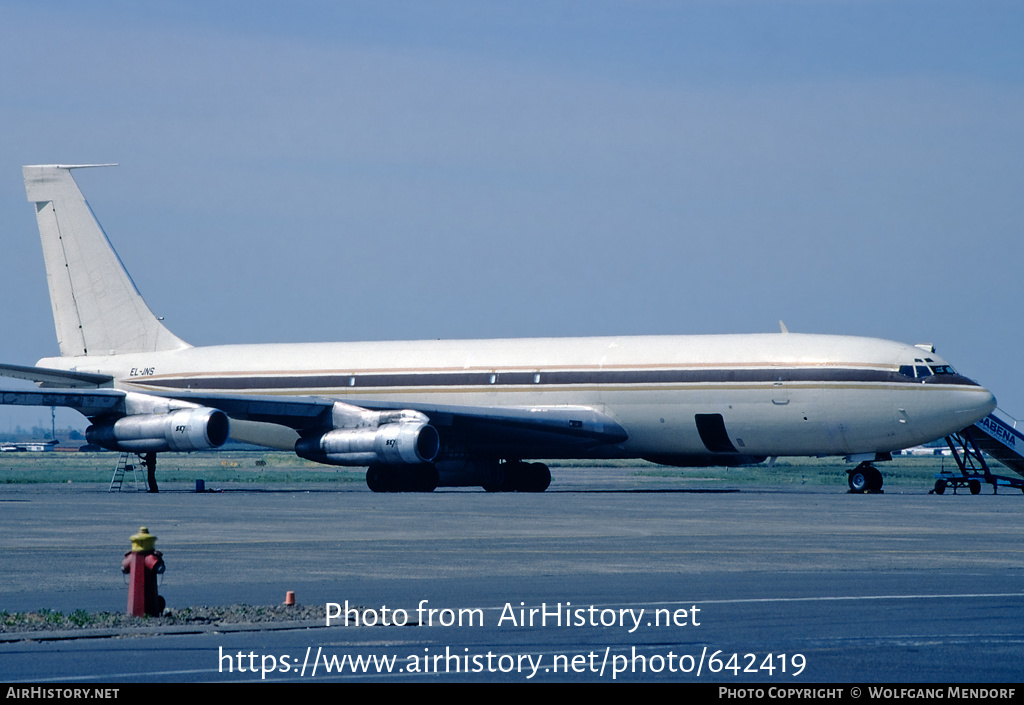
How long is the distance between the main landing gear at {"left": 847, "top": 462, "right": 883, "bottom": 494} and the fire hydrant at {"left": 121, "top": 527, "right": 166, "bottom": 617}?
3165 centimetres

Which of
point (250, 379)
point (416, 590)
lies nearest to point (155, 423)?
point (250, 379)

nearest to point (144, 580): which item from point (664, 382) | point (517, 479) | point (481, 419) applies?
point (481, 419)

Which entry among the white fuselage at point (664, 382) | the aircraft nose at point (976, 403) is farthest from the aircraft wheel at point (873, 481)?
the aircraft nose at point (976, 403)

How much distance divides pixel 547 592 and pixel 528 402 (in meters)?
30.2

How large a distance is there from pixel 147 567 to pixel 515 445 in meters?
32.2

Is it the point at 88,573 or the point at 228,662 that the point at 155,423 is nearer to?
the point at 88,573

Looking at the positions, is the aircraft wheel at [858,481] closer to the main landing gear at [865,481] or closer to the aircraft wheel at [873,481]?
the main landing gear at [865,481]

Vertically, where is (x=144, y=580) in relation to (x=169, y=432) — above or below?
below

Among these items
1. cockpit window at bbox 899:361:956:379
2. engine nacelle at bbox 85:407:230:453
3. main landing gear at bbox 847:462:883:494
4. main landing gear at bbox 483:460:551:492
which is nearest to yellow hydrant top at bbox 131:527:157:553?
engine nacelle at bbox 85:407:230:453

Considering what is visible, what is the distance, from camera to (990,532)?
26.0 metres

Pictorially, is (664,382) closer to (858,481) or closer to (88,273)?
(858,481)

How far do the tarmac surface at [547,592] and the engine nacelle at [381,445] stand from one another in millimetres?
9023

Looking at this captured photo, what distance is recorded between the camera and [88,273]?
177 ft

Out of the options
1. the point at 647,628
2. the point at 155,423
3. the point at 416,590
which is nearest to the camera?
the point at 647,628
